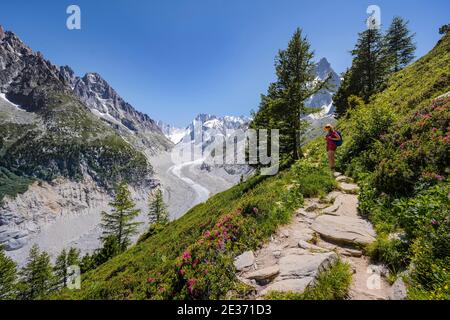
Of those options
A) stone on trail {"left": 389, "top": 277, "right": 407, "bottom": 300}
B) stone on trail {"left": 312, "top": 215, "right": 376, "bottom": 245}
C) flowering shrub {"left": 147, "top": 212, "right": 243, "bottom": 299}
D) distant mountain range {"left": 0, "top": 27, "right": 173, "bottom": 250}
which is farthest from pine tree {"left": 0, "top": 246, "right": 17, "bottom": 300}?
distant mountain range {"left": 0, "top": 27, "right": 173, "bottom": 250}

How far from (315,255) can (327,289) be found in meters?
1.01

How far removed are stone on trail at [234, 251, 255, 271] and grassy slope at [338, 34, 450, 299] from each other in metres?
2.84

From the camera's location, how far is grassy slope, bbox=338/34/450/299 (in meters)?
3.70

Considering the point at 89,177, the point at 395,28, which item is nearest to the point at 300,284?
the point at 395,28

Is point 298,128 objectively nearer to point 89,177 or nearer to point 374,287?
point 374,287

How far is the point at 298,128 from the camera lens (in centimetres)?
1755

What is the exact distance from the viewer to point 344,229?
592 cm

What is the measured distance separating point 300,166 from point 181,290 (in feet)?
29.0

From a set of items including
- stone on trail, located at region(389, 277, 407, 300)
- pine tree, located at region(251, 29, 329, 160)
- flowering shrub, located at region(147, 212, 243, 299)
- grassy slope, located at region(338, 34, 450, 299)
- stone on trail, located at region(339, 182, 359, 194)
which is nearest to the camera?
stone on trail, located at region(389, 277, 407, 300)

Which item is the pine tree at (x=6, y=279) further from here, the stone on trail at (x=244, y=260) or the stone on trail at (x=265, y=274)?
the stone on trail at (x=265, y=274)

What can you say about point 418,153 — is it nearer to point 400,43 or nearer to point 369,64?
point 369,64

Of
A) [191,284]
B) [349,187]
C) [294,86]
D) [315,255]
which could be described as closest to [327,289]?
[315,255]

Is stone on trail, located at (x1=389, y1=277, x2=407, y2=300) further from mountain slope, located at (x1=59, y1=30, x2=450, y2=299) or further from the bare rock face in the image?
the bare rock face

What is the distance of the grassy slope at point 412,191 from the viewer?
3701 mm
